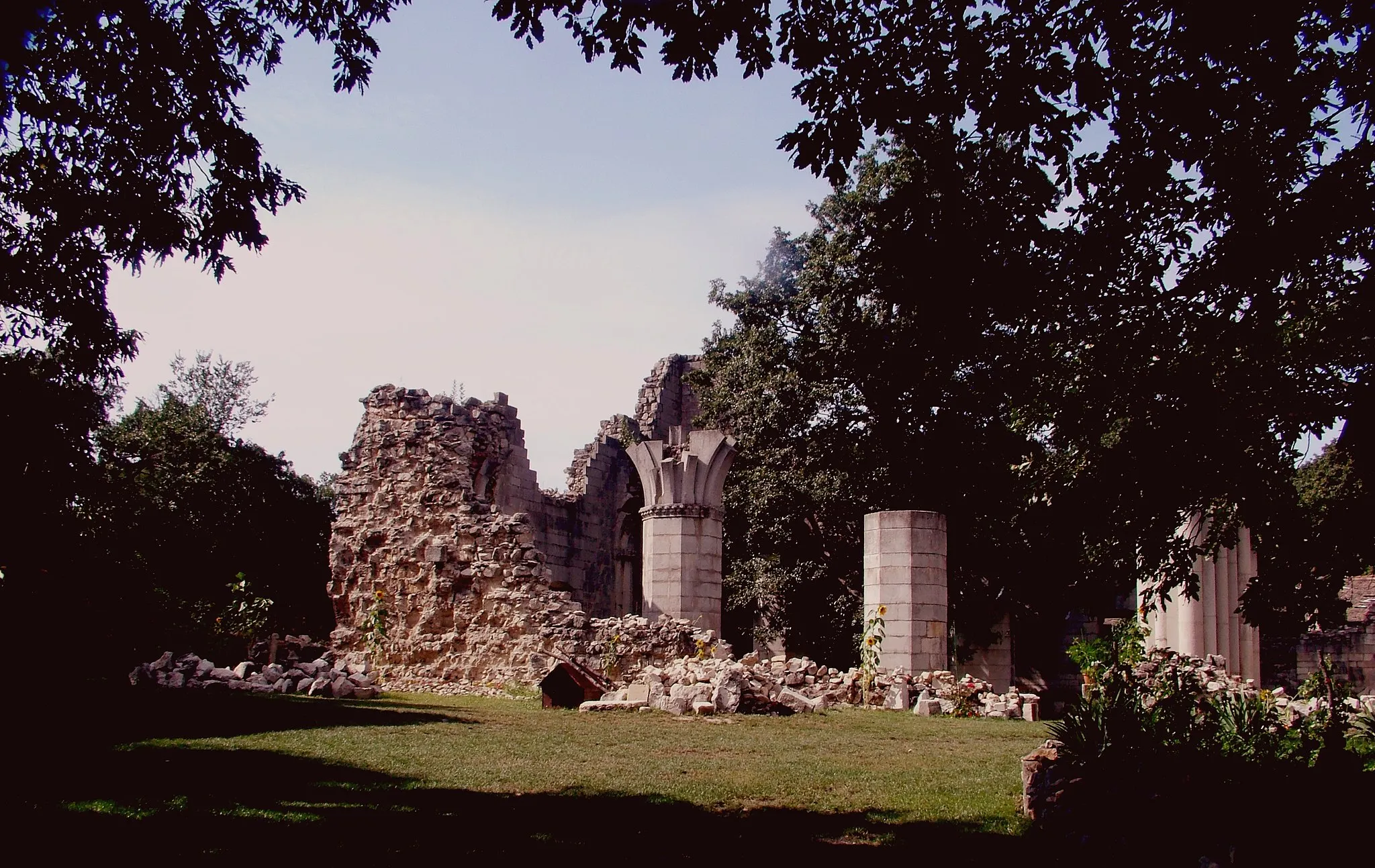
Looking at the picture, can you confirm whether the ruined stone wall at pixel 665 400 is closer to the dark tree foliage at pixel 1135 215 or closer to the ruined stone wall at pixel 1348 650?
the ruined stone wall at pixel 1348 650

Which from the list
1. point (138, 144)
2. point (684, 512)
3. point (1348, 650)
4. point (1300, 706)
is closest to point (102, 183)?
point (138, 144)

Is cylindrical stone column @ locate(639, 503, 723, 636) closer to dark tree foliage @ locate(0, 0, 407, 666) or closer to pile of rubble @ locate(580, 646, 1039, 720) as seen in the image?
pile of rubble @ locate(580, 646, 1039, 720)

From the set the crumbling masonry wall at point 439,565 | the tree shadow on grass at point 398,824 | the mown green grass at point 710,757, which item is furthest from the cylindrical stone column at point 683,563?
the tree shadow on grass at point 398,824

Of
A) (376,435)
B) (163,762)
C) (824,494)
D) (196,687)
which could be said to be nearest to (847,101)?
(163,762)

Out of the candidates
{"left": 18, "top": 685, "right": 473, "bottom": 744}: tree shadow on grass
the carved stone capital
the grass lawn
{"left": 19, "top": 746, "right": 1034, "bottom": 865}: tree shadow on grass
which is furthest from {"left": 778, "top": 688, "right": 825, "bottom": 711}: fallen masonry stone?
{"left": 19, "top": 746, "right": 1034, "bottom": 865}: tree shadow on grass

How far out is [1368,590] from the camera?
33.5 metres

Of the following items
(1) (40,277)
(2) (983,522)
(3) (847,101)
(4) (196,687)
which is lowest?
(4) (196,687)

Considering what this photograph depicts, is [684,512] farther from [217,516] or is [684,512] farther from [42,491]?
[217,516]

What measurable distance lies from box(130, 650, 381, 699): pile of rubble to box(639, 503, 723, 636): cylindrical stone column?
569 cm

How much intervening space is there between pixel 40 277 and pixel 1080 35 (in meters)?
8.11

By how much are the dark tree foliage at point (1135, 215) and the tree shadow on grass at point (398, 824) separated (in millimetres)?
2827

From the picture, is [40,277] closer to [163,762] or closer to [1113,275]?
[163,762]

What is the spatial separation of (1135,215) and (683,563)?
13373mm

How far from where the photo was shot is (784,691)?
47.8ft
